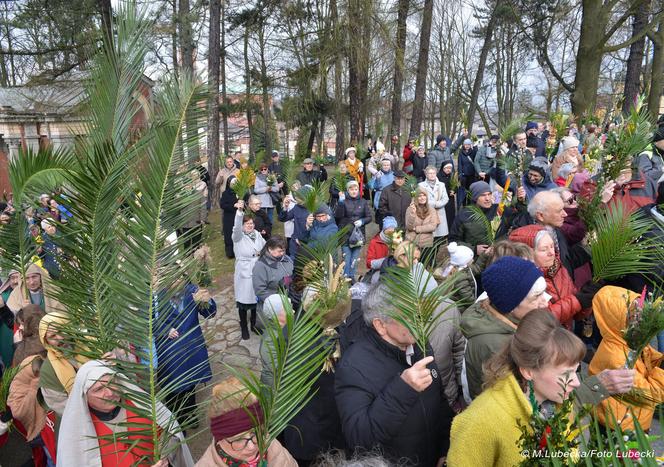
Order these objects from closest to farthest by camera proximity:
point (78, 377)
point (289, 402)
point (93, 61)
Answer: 1. point (289, 402)
2. point (93, 61)
3. point (78, 377)

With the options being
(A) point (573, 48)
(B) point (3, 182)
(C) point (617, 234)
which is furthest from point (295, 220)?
(A) point (573, 48)

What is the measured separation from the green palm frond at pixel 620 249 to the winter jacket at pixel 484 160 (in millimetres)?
6062

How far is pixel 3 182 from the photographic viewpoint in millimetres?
16156

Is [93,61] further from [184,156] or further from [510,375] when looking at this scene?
[510,375]

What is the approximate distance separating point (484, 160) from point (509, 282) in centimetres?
733

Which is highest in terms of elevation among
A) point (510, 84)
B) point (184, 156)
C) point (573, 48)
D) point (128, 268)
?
point (573, 48)

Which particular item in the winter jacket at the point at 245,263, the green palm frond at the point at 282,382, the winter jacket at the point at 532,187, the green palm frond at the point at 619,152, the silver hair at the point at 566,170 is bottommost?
the winter jacket at the point at 245,263

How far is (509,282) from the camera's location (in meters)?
2.51

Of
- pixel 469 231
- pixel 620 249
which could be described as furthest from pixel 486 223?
pixel 620 249

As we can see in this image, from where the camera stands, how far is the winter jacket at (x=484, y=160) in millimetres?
9203

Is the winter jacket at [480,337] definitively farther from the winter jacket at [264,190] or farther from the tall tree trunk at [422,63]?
the tall tree trunk at [422,63]

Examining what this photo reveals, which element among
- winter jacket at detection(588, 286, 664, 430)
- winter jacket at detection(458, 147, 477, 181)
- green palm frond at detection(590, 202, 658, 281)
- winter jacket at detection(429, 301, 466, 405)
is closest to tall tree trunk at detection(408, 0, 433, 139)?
winter jacket at detection(458, 147, 477, 181)

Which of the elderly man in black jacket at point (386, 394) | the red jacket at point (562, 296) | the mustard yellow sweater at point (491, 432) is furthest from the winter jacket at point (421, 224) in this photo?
the mustard yellow sweater at point (491, 432)

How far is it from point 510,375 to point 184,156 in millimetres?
1662
